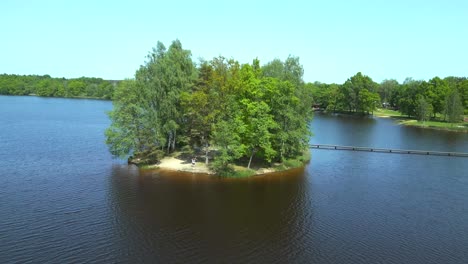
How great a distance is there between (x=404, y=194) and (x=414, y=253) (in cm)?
1678

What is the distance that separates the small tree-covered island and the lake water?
4107mm

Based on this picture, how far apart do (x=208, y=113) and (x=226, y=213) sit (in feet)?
64.7

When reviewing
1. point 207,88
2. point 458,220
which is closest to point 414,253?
point 458,220

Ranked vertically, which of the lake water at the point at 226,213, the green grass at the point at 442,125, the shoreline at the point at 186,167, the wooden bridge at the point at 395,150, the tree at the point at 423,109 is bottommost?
the lake water at the point at 226,213

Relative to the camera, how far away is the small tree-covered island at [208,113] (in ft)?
166

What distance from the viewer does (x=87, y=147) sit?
66.1 meters

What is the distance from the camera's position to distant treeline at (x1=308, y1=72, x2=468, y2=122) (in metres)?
124

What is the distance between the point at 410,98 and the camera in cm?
14512

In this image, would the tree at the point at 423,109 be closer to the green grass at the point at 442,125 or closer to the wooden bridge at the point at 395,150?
the green grass at the point at 442,125

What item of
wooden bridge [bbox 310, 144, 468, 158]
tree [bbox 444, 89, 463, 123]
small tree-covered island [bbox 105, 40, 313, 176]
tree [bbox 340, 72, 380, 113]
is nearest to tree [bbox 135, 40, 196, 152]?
small tree-covered island [bbox 105, 40, 313, 176]

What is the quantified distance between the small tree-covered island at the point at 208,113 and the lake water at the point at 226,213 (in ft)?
13.5

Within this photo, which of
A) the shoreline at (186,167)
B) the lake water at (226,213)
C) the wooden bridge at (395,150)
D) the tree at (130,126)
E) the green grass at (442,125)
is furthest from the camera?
the green grass at (442,125)

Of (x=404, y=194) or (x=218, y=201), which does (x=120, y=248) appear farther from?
(x=404, y=194)

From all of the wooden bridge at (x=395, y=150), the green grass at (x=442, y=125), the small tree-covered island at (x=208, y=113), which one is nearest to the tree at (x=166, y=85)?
the small tree-covered island at (x=208, y=113)
